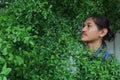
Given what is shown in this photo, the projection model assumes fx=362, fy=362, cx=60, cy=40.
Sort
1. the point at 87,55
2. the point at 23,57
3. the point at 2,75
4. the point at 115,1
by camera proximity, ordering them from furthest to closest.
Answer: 1. the point at 115,1
2. the point at 87,55
3. the point at 23,57
4. the point at 2,75

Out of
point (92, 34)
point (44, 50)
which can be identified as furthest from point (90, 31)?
point (44, 50)

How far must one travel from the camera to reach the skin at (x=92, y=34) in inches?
126

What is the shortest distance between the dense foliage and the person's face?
0.14 meters

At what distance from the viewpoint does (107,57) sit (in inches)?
103

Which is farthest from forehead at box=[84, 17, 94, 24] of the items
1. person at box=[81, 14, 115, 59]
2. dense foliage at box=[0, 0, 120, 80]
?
dense foliage at box=[0, 0, 120, 80]

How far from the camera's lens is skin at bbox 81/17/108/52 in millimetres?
3203

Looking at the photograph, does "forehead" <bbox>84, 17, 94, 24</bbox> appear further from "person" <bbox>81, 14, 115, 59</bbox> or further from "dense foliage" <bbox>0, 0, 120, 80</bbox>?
"dense foliage" <bbox>0, 0, 120, 80</bbox>

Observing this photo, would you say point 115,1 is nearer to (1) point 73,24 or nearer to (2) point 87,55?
(1) point 73,24

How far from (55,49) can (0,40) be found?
70cm

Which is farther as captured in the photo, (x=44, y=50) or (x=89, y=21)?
(x=89, y=21)

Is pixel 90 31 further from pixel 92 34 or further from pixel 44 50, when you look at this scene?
pixel 44 50

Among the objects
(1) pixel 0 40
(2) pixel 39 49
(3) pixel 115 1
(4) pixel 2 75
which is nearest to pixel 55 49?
(2) pixel 39 49

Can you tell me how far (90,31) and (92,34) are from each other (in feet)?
0.13

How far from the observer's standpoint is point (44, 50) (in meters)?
2.63
